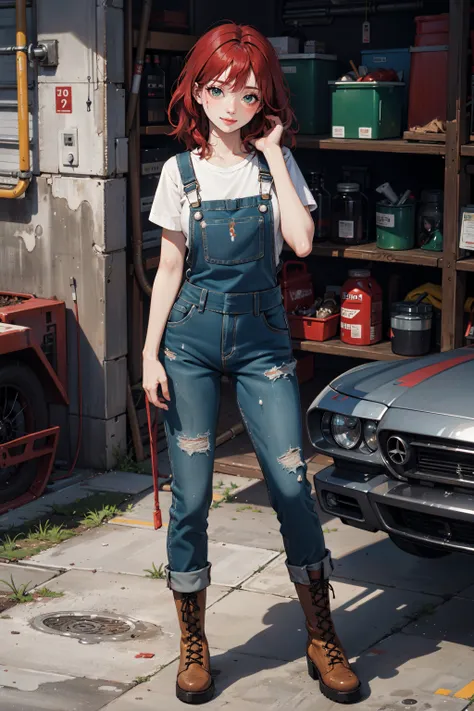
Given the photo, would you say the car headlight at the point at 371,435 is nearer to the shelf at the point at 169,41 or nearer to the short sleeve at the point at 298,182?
the short sleeve at the point at 298,182

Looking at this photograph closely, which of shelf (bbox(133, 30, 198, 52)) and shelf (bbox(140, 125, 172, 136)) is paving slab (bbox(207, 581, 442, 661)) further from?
shelf (bbox(133, 30, 198, 52))

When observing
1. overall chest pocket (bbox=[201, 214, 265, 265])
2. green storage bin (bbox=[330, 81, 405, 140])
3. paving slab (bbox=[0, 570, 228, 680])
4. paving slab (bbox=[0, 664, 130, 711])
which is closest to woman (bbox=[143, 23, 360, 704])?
overall chest pocket (bbox=[201, 214, 265, 265])

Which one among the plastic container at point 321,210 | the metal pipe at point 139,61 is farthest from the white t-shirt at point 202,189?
the plastic container at point 321,210

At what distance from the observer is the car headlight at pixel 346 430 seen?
17.0 ft

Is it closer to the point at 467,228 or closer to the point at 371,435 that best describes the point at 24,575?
the point at 371,435

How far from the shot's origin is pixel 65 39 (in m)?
7.21

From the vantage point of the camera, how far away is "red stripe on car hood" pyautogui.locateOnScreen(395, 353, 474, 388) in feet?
17.2

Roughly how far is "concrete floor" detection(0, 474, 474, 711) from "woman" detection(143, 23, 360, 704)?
217 millimetres

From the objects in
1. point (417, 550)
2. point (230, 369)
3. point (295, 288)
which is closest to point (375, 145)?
point (295, 288)

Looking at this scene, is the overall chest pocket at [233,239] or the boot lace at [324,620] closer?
the overall chest pocket at [233,239]

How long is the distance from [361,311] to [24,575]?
2.91 meters

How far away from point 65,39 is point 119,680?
4.10 metres

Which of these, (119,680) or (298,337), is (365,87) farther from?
(119,680)

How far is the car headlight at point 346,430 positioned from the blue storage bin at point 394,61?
3.25 meters
